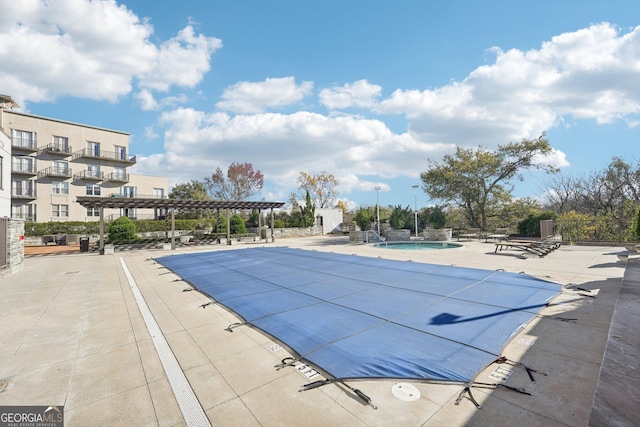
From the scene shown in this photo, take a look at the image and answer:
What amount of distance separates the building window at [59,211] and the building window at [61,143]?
19.7 ft

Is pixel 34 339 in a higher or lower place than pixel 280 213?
lower

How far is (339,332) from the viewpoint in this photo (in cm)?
454

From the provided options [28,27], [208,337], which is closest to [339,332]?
[208,337]

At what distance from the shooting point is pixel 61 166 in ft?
102

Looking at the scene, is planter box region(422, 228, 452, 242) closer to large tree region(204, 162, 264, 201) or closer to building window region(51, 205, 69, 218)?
large tree region(204, 162, 264, 201)

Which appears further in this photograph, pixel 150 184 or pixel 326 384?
pixel 150 184

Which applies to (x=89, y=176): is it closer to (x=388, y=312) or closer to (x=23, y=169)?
(x=23, y=169)

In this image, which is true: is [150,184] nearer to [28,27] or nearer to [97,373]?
[28,27]

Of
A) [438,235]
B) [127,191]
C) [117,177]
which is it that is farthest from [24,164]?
[438,235]

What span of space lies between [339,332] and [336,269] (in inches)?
212

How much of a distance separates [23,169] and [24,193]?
2356 millimetres

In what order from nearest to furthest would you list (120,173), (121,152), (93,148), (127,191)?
(93,148) → (120,173) → (121,152) → (127,191)

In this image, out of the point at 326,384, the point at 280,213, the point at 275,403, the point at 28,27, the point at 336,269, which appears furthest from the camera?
the point at 280,213

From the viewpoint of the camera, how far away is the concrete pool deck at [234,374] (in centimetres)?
277
